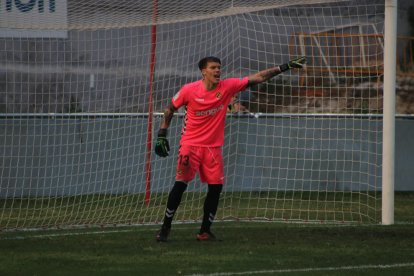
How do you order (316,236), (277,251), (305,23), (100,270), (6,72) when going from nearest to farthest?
1. (100,270)
2. (277,251)
3. (316,236)
4. (6,72)
5. (305,23)

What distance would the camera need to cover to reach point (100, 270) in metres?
8.76

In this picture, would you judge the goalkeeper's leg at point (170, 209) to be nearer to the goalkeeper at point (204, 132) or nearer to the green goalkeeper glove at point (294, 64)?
the goalkeeper at point (204, 132)

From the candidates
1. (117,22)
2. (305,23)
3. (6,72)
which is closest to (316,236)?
(117,22)

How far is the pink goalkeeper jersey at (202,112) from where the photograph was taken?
11.0 m

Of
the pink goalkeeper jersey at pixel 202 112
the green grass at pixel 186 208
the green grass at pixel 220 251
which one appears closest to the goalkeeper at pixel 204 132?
the pink goalkeeper jersey at pixel 202 112


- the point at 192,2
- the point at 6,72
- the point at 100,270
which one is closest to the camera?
the point at 100,270

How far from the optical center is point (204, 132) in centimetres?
1105

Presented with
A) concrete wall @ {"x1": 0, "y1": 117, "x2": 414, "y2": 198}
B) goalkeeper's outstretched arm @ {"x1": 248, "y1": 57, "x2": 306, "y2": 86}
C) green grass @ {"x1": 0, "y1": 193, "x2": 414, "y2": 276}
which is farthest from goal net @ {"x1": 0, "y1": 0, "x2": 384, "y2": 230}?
goalkeeper's outstretched arm @ {"x1": 248, "y1": 57, "x2": 306, "y2": 86}

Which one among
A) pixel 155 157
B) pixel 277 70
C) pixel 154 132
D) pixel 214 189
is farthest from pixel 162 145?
pixel 154 132

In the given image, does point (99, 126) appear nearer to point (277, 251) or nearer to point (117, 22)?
point (117, 22)

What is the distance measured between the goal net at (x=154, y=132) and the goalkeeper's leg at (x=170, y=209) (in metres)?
2.66

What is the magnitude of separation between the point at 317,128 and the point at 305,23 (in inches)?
201

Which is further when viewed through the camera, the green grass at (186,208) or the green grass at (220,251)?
the green grass at (186,208)

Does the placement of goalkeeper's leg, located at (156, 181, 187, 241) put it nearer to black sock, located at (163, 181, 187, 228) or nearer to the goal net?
black sock, located at (163, 181, 187, 228)
